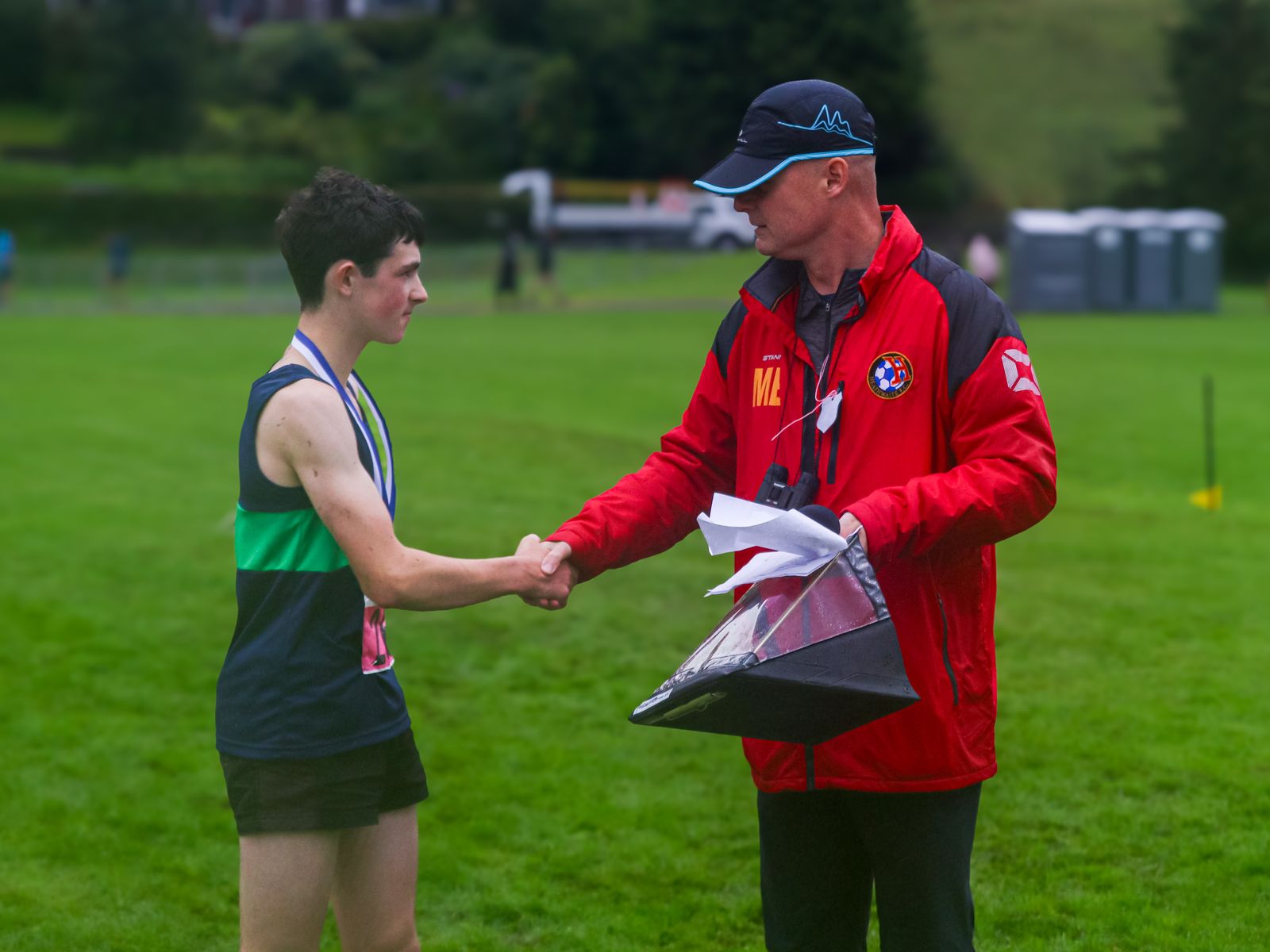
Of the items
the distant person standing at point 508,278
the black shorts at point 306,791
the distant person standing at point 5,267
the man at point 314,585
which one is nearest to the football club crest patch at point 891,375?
the man at point 314,585

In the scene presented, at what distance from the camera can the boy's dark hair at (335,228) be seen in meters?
3.37

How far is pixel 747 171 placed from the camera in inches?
140

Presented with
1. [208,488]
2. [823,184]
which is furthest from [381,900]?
[208,488]

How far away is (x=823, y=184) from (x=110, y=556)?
8.71 meters

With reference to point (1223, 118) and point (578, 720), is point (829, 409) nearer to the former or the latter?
point (578, 720)

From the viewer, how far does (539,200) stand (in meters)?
67.2

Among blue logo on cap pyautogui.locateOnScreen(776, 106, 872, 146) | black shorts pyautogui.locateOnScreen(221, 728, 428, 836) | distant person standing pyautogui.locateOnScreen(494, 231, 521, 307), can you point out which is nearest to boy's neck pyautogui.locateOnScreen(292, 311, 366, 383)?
black shorts pyautogui.locateOnScreen(221, 728, 428, 836)

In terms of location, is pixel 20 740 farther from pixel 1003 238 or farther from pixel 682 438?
pixel 1003 238

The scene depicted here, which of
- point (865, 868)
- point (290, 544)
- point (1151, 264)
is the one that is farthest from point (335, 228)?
point (1151, 264)

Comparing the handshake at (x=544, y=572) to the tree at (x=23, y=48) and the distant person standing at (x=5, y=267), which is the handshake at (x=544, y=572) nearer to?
the distant person standing at (x=5, y=267)

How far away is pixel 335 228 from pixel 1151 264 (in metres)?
39.8

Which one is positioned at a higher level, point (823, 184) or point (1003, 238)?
point (823, 184)

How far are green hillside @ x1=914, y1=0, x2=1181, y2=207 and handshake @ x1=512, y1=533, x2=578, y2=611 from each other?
65.0 meters

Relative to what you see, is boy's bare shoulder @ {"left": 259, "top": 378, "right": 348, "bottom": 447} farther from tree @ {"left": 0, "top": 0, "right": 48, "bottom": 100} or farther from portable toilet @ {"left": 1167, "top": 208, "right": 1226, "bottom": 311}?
tree @ {"left": 0, "top": 0, "right": 48, "bottom": 100}
